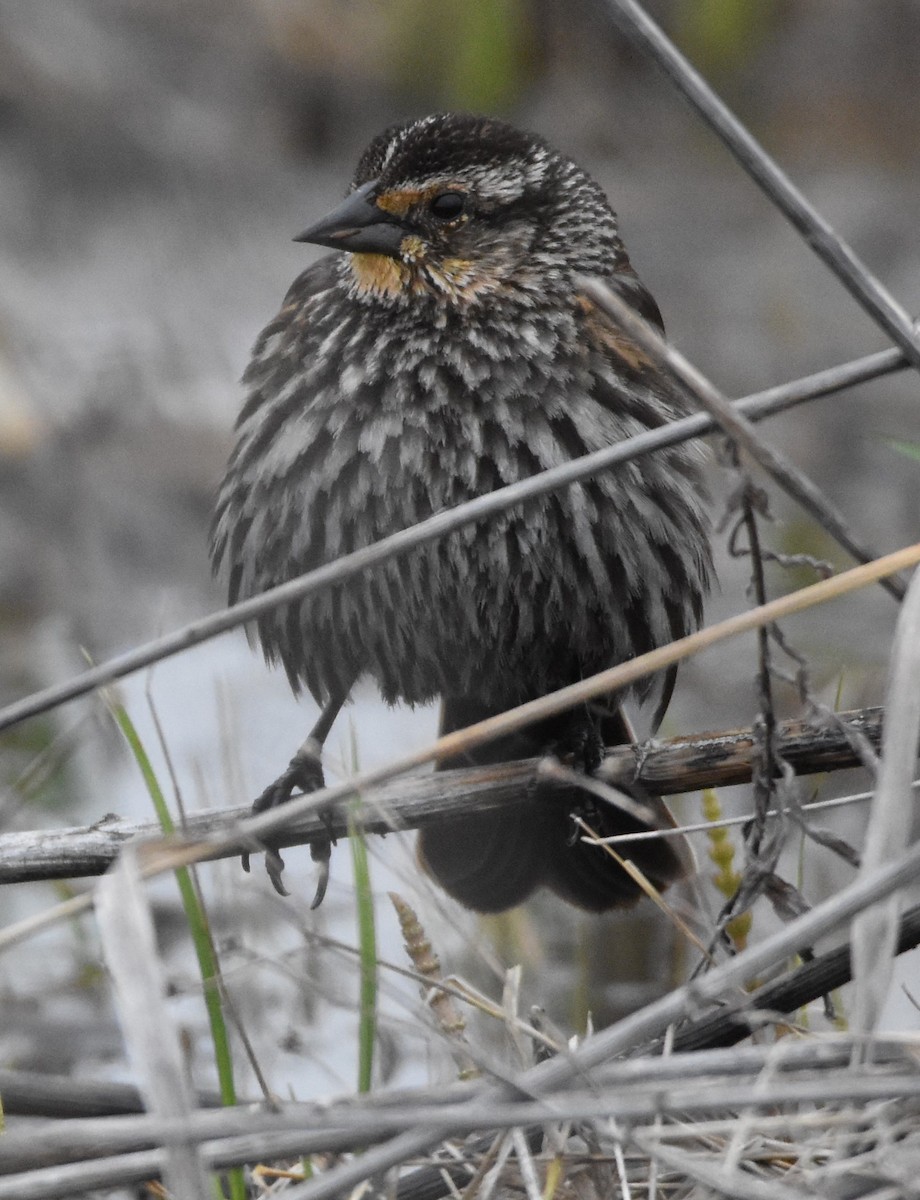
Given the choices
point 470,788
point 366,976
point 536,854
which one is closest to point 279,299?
point 536,854

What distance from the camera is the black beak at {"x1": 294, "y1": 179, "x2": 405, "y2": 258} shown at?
276cm

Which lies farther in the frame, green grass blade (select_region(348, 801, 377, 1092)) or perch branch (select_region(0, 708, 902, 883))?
perch branch (select_region(0, 708, 902, 883))

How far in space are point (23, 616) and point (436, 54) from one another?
103 inches

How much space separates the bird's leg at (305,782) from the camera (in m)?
2.73

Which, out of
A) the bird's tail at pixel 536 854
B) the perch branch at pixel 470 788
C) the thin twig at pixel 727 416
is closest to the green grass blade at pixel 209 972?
the perch branch at pixel 470 788

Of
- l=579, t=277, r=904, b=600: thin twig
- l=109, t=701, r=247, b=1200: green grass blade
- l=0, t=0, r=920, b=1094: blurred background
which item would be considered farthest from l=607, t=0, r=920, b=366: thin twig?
l=0, t=0, r=920, b=1094: blurred background

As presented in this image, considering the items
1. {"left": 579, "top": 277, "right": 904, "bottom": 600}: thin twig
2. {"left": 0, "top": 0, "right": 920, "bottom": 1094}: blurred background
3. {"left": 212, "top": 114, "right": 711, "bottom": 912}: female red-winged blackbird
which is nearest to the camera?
{"left": 579, "top": 277, "right": 904, "bottom": 600}: thin twig

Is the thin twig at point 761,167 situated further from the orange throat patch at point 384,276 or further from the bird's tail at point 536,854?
the bird's tail at point 536,854

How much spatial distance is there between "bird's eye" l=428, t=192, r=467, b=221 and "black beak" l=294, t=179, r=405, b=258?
2.8 inches

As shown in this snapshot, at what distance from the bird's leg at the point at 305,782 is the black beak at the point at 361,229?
0.67 m

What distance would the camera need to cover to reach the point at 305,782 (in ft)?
9.77

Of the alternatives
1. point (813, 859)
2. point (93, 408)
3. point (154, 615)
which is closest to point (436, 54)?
point (93, 408)

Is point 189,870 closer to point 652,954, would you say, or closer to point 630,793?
point 630,793

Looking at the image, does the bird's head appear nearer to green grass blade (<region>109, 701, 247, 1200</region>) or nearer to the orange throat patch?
the orange throat patch
